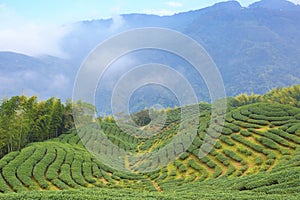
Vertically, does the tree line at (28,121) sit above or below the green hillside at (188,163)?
above

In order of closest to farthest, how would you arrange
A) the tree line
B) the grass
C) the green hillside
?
the green hillside < the grass < the tree line

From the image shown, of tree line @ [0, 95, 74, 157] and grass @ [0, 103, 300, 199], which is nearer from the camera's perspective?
grass @ [0, 103, 300, 199]

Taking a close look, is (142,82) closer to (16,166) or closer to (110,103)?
(110,103)

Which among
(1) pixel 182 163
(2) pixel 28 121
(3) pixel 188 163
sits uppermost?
(2) pixel 28 121

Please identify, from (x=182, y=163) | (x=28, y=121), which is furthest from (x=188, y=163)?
(x=28, y=121)

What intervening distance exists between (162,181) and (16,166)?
1010 cm

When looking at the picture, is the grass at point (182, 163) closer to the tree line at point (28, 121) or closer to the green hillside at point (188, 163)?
the green hillside at point (188, 163)

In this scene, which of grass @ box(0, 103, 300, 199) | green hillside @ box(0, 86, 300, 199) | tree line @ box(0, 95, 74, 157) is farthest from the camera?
tree line @ box(0, 95, 74, 157)

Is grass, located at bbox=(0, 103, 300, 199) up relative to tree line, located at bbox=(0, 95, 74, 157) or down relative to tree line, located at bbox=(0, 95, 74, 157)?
down

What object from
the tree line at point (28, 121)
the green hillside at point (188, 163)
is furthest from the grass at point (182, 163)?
the tree line at point (28, 121)

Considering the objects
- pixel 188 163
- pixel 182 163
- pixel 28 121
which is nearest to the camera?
pixel 188 163

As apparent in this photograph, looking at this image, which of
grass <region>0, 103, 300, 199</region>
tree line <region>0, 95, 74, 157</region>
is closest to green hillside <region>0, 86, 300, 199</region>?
grass <region>0, 103, 300, 199</region>

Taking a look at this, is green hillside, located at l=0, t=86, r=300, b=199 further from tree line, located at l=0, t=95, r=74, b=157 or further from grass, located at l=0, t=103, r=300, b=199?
tree line, located at l=0, t=95, r=74, b=157

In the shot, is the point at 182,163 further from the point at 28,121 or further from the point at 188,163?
the point at 28,121
